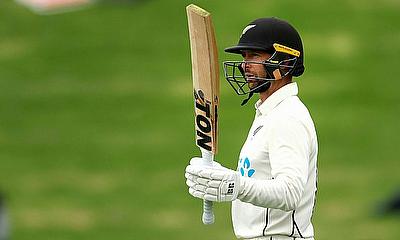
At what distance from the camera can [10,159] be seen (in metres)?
15.2

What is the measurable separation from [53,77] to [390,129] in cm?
436

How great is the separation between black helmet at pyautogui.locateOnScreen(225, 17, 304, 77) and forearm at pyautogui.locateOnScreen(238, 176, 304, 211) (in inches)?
24.8

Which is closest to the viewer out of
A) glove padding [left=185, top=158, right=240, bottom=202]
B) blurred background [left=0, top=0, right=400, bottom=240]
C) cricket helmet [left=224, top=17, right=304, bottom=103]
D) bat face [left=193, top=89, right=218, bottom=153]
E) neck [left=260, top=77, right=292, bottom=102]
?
glove padding [left=185, top=158, right=240, bottom=202]

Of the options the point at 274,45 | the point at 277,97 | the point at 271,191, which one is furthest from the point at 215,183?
the point at 274,45

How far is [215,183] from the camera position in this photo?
17.1 feet

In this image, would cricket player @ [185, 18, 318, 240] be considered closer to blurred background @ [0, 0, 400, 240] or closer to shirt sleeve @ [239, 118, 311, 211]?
shirt sleeve @ [239, 118, 311, 211]

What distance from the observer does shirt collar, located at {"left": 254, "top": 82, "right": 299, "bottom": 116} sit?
5656mm

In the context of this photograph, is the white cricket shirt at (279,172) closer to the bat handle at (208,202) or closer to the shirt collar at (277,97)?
the shirt collar at (277,97)

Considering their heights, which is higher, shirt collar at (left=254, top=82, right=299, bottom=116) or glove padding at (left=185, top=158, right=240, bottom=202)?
shirt collar at (left=254, top=82, right=299, bottom=116)

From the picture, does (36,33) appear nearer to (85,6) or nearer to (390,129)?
(85,6)

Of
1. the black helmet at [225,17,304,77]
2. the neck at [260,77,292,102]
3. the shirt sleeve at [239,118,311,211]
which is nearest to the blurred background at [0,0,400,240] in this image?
the neck at [260,77,292,102]

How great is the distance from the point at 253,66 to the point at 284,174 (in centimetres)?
58

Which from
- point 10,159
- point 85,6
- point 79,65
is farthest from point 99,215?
point 85,6

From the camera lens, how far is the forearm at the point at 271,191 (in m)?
5.25
